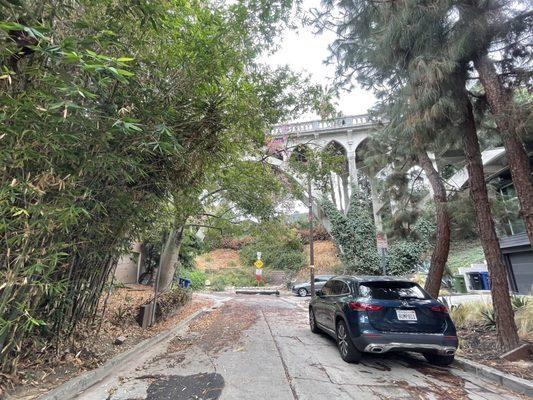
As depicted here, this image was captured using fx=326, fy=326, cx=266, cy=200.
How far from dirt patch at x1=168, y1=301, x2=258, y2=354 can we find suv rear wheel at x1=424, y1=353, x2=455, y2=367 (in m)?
3.38

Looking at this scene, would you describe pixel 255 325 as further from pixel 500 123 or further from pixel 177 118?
pixel 500 123

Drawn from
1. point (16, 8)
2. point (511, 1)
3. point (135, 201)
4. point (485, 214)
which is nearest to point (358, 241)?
point (485, 214)

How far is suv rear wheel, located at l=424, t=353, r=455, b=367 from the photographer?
5.11 meters

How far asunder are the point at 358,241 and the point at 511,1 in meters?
16.7

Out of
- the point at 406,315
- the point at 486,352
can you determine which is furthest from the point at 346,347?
the point at 486,352

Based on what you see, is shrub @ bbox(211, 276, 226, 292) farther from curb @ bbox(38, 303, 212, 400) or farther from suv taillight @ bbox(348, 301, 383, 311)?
suv taillight @ bbox(348, 301, 383, 311)

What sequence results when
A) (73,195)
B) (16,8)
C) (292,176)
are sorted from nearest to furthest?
(16,8), (73,195), (292,176)

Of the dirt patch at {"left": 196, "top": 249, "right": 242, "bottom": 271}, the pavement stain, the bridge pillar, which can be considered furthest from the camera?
the dirt patch at {"left": 196, "top": 249, "right": 242, "bottom": 271}


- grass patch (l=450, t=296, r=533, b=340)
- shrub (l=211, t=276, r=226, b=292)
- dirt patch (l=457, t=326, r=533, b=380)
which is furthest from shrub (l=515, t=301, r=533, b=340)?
shrub (l=211, t=276, r=226, b=292)

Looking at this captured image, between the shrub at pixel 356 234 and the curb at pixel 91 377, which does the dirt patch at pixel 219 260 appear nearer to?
the shrub at pixel 356 234

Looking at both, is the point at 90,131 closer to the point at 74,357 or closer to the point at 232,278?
the point at 74,357

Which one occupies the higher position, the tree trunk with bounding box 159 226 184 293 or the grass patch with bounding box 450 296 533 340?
the tree trunk with bounding box 159 226 184 293

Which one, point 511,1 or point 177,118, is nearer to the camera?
point 177,118

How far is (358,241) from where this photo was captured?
67.6 ft
